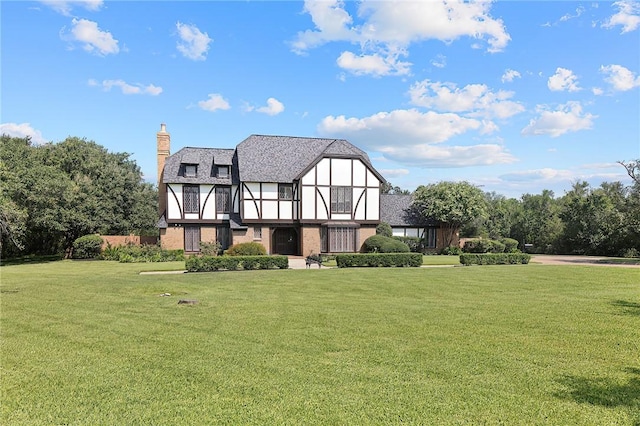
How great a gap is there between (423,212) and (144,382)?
3469 centimetres

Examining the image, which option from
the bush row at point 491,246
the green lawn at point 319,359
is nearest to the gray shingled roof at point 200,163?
the green lawn at point 319,359

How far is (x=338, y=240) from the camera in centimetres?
3253

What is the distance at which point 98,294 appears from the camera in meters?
14.0

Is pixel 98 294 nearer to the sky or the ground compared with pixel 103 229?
nearer to the ground

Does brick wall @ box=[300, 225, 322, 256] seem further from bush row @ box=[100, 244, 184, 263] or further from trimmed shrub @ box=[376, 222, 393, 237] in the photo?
bush row @ box=[100, 244, 184, 263]

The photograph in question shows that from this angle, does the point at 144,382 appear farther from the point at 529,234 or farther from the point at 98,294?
the point at 529,234

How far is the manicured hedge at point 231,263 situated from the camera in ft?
71.5

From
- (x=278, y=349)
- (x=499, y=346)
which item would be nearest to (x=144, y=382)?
(x=278, y=349)

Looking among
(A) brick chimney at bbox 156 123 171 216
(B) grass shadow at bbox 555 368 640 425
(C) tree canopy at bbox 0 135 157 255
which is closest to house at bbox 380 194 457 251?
(A) brick chimney at bbox 156 123 171 216

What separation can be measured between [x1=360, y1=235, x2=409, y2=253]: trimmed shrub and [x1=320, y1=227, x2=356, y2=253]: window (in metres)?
1.03

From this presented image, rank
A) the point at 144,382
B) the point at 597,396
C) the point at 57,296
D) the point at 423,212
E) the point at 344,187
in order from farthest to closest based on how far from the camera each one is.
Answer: the point at 423,212 → the point at 344,187 → the point at 57,296 → the point at 144,382 → the point at 597,396

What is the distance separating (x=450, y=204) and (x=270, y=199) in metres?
15.9

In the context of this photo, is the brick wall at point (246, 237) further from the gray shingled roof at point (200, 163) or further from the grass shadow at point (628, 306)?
the grass shadow at point (628, 306)

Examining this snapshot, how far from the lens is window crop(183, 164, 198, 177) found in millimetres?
33781
